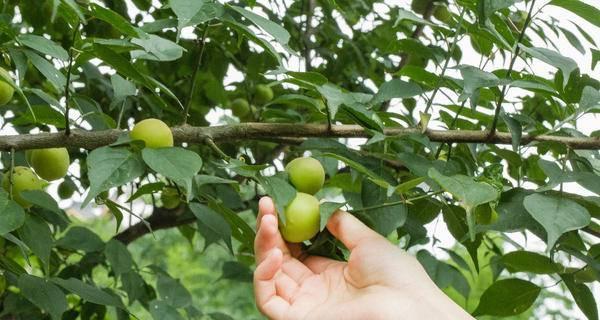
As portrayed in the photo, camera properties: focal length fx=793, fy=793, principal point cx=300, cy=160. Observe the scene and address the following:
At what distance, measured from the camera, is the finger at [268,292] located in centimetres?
125

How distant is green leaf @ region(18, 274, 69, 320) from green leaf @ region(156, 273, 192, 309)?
1.16 ft

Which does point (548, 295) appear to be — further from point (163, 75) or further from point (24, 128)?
point (24, 128)

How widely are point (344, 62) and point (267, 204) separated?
126 centimetres

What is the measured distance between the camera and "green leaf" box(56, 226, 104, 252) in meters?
1.90

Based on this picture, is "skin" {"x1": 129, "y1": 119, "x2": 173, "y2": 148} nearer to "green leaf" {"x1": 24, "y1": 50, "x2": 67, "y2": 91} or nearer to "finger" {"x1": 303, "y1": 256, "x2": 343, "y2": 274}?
"green leaf" {"x1": 24, "y1": 50, "x2": 67, "y2": 91}

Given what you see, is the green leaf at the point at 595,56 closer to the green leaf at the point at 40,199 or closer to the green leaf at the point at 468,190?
the green leaf at the point at 468,190

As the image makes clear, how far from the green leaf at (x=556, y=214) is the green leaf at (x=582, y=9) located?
0.97 ft

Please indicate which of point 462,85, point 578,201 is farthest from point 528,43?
point 578,201

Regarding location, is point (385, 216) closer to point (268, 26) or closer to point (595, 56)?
point (268, 26)

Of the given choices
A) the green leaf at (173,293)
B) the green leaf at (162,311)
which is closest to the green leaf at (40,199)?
the green leaf at (162,311)

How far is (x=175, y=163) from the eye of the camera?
1084 mm

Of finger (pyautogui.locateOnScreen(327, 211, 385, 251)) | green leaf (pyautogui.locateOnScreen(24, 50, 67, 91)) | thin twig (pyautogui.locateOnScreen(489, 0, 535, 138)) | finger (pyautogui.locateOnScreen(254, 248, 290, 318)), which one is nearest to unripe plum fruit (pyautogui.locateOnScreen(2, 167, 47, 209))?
green leaf (pyautogui.locateOnScreen(24, 50, 67, 91))

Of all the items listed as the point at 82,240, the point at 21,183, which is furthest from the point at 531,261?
the point at 82,240

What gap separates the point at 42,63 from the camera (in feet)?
4.25
